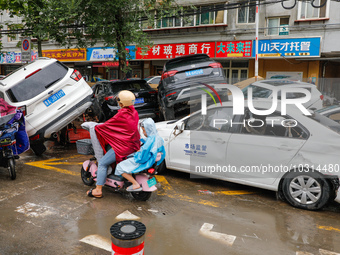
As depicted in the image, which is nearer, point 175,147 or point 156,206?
point 156,206

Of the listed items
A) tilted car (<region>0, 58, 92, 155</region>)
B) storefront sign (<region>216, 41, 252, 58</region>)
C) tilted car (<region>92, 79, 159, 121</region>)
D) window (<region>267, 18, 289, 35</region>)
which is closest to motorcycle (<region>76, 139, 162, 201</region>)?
tilted car (<region>0, 58, 92, 155</region>)

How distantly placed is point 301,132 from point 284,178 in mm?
720

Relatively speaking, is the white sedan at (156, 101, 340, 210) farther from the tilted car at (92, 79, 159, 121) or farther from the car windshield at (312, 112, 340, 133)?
the tilted car at (92, 79, 159, 121)

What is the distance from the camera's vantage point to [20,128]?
5.91 meters

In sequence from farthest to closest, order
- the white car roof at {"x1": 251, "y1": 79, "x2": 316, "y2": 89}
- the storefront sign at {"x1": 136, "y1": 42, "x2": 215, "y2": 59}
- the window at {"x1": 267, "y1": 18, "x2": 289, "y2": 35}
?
the storefront sign at {"x1": 136, "y1": 42, "x2": 215, "y2": 59}, the window at {"x1": 267, "y1": 18, "x2": 289, "y2": 35}, the white car roof at {"x1": 251, "y1": 79, "x2": 316, "y2": 89}

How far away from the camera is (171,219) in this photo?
411 centimetres

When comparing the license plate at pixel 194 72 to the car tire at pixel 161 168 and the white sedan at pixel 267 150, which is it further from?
the car tire at pixel 161 168

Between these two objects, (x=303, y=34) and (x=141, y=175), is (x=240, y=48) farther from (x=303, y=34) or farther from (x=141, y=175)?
(x=141, y=175)

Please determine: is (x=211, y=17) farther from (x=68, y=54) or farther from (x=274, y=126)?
(x=274, y=126)

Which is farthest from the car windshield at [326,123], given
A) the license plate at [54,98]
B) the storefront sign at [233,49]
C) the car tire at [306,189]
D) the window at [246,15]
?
the window at [246,15]

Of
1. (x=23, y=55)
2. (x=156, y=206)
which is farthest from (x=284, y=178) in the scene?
(x=23, y=55)

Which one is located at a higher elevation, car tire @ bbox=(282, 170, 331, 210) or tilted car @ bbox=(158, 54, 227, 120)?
tilted car @ bbox=(158, 54, 227, 120)

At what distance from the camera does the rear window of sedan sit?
6449 millimetres

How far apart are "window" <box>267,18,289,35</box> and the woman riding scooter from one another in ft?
49.1
